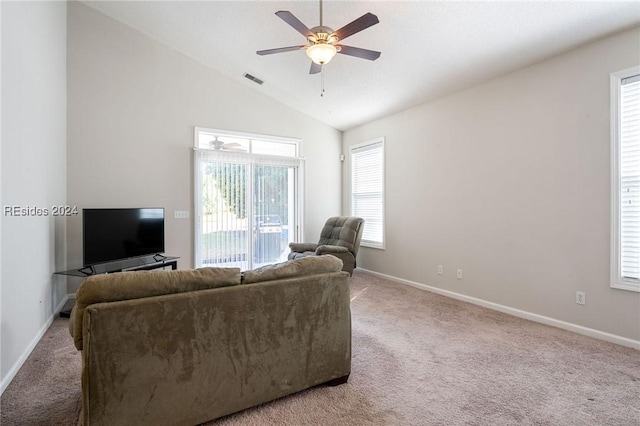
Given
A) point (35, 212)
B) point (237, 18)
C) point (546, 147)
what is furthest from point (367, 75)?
point (35, 212)

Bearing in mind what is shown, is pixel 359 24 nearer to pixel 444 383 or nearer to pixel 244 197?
pixel 444 383

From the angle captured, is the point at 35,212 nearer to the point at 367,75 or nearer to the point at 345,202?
the point at 367,75

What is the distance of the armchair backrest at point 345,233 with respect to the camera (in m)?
4.89

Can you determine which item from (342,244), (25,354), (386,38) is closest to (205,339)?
(25,354)

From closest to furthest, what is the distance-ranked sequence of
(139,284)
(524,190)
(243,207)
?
(139,284), (524,190), (243,207)

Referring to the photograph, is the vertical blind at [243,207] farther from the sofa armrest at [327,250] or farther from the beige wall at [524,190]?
the beige wall at [524,190]

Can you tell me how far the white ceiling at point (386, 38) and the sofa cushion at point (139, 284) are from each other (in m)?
2.77

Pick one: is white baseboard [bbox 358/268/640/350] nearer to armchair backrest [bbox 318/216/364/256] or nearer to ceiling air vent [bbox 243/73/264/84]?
armchair backrest [bbox 318/216/364/256]

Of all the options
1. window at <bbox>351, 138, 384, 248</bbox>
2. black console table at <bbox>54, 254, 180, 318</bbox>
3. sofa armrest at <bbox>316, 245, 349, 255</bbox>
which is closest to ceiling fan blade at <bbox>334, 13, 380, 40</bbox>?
sofa armrest at <bbox>316, 245, 349, 255</bbox>

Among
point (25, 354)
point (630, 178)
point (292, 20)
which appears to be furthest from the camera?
point (630, 178)

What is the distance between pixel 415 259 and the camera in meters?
4.79

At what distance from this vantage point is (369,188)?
5750 millimetres

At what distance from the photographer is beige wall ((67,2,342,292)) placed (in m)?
4.11

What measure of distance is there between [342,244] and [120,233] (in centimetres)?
295
